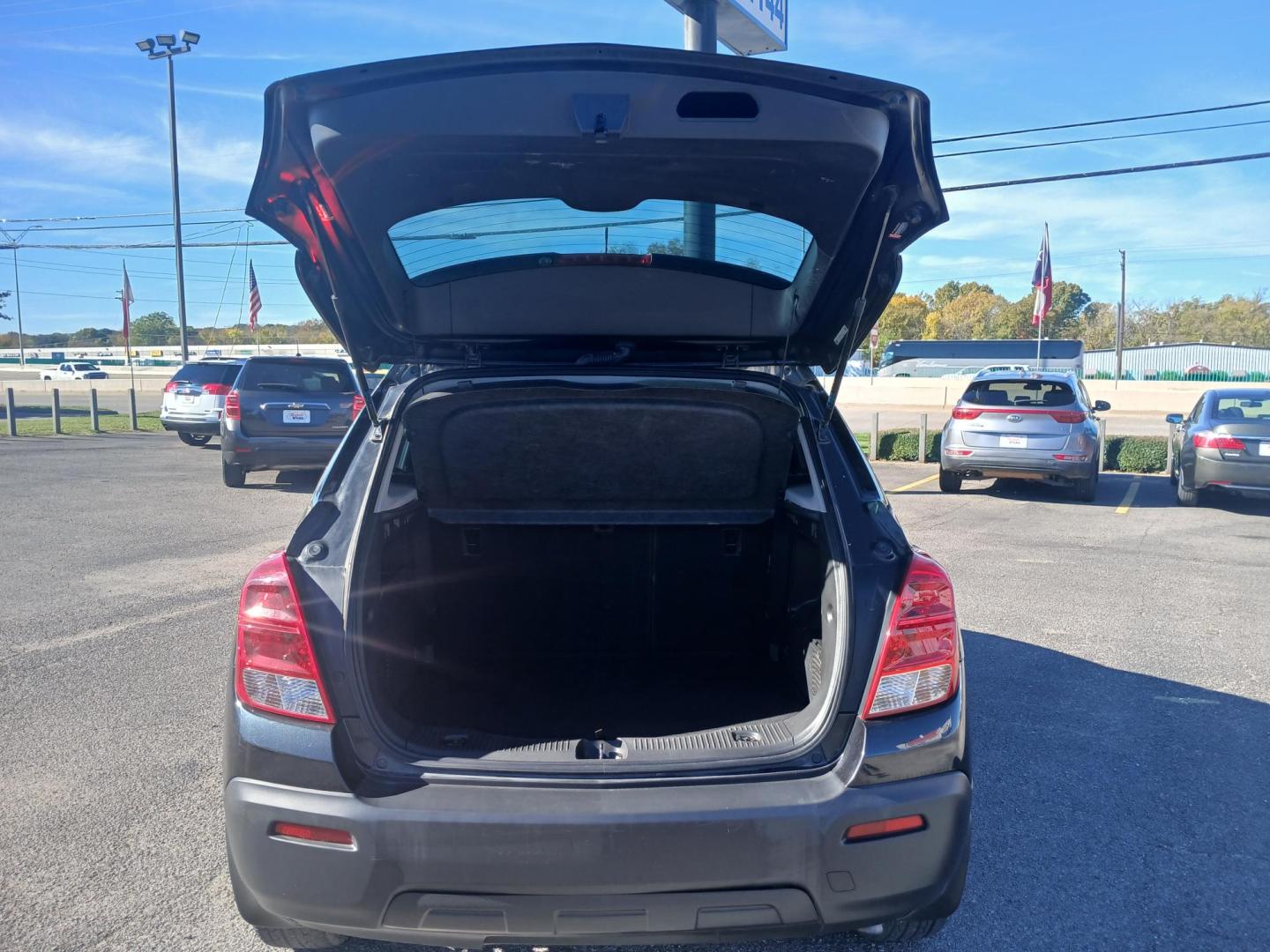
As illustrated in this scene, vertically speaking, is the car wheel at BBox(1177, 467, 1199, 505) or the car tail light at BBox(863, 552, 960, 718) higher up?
the car tail light at BBox(863, 552, 960, 718)

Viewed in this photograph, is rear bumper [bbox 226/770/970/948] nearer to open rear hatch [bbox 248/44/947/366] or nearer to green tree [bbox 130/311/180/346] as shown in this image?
open rear hatch [bbox 248/44/947/366]

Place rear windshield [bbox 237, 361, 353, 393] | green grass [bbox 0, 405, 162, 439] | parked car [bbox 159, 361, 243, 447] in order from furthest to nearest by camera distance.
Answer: green grass [bbox 0, 405, 162, 439]
parked car [bbox 159, 361, 243, 447]
rear windshield [bbox 237, 361, 353, 393]

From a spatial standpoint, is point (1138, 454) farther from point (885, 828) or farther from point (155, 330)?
point (155, 330)

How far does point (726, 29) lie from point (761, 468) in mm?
6880

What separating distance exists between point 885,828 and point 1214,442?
10.3 metres

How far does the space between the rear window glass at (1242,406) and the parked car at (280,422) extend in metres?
10.2

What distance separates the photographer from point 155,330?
→ 95438 mm

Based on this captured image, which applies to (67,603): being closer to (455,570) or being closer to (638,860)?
(455,570)

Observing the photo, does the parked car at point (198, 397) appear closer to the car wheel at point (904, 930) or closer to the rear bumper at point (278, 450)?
the rear bumper at point (278, 450)

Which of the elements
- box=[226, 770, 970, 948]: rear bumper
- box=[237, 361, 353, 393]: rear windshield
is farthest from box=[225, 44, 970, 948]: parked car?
box=[237, 361, 353, 393]: rear windshield

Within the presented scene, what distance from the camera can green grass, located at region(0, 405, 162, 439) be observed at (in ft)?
65.6

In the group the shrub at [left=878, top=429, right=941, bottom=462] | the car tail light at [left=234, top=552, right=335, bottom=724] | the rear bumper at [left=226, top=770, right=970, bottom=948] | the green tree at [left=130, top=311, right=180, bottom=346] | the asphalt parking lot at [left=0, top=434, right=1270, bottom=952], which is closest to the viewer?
the rear bumper at [left=226, top=770, right=970, bottom=948]

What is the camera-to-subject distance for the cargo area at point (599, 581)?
2.71 m

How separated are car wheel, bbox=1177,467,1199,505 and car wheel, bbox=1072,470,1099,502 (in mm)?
918
